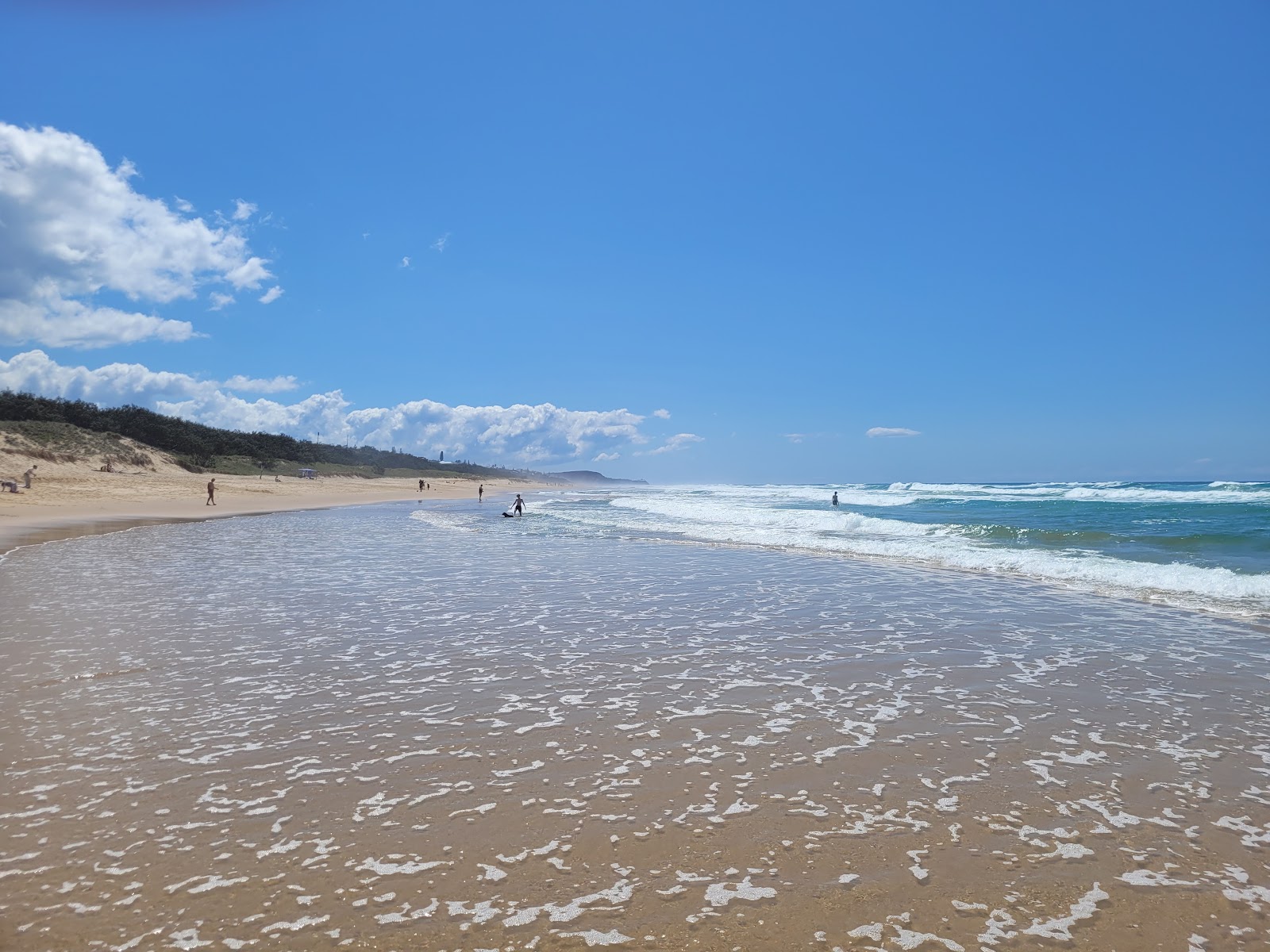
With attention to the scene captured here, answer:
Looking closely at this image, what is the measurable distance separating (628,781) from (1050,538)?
2328 centimetres

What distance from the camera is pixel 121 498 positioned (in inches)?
1703

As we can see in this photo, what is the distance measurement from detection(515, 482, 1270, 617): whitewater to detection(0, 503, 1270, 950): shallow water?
4421 mm

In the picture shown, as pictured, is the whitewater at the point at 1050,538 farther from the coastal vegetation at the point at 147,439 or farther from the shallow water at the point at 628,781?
the coastal vegetation at the point at 147,439

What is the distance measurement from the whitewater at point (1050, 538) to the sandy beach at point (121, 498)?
14.2 meters

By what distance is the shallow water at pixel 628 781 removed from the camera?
358 centimetres

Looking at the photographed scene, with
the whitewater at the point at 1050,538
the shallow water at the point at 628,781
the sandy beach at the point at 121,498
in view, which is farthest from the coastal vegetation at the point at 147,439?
the shallow water at the point at 628,781

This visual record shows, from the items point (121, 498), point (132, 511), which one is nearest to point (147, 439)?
point (121, 498)

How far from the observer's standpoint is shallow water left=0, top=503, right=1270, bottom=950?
11.7ft

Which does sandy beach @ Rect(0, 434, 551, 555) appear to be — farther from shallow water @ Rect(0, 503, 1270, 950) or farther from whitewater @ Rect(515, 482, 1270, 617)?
shallow water @ Rect(0, 503, 1270, 950)

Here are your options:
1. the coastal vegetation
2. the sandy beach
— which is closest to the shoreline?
the sandy beach

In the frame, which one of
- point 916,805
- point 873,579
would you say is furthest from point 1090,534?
point 916,805

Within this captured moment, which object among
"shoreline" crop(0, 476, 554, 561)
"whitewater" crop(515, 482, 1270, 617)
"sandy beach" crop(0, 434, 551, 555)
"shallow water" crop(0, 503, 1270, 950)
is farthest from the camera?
"sandy beach" crop(0, 434, 551, 555)

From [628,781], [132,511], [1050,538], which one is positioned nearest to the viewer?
[628,781]

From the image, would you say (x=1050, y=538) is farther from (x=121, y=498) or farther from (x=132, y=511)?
(x=121, y=498)
